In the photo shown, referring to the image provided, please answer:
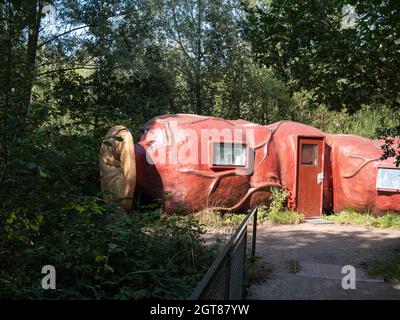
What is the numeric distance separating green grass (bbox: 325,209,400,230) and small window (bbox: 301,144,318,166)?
5.02 feet

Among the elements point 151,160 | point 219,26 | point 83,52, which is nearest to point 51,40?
point 83,52

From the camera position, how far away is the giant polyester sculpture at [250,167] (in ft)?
34.7

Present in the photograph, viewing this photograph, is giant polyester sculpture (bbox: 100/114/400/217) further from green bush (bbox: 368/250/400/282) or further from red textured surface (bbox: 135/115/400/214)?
green bush (bbox: 368/250/400/282)

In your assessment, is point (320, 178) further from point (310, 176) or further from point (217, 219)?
point (217, 219)

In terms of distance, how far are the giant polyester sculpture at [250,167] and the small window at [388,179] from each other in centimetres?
2

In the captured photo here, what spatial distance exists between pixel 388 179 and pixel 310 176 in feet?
6.42

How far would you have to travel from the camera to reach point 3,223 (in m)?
3.30

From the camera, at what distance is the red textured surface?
A: 34.7ft

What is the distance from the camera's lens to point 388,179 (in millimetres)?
11258

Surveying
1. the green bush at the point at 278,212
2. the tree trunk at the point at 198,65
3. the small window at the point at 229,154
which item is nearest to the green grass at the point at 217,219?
the green bush at the point at 278,212

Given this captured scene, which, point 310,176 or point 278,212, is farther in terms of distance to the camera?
point 310,176

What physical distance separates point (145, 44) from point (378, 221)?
9.92 m

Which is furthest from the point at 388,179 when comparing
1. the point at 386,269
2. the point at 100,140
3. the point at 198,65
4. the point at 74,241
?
the point at 198,65
